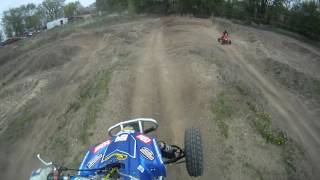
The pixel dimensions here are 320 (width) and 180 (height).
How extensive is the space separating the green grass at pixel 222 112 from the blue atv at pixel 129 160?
A: 6.13 meters

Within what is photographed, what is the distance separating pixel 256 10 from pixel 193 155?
43.7 meters

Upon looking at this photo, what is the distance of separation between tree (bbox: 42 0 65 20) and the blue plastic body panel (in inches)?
5149

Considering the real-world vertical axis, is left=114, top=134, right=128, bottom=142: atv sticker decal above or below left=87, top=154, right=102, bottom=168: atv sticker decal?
above

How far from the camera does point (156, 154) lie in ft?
26.0

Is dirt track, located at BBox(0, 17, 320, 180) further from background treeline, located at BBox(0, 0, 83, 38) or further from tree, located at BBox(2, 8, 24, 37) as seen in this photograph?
tree, located at BBox(2, 8, 24, 37)

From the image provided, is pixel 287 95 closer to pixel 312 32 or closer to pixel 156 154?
pixel 156 154

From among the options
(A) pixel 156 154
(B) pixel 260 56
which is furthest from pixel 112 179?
(B) pixel 260 56

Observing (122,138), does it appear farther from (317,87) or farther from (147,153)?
(317,87)

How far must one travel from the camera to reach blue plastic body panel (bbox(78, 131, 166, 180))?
23.7 feet

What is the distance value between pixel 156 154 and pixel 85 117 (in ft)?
31.8

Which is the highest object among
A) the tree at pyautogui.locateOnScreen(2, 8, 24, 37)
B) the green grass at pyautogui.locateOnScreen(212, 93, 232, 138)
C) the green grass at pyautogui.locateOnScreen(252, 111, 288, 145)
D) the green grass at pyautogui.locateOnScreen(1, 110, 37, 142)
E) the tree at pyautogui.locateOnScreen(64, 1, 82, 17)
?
the green grass at pyautogui.locateOnScreen(212, 93, 232, 138)

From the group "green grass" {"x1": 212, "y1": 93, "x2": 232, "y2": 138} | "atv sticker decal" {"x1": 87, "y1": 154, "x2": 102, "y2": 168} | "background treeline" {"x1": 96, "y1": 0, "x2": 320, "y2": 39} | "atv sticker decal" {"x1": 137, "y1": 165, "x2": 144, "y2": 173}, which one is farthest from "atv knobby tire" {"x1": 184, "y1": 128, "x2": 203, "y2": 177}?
"background treeline" {"x1": 96, "y1": 0, "x2": 320, "y2": 39}

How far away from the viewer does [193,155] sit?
836 cm

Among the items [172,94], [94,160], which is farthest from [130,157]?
[172,94]
